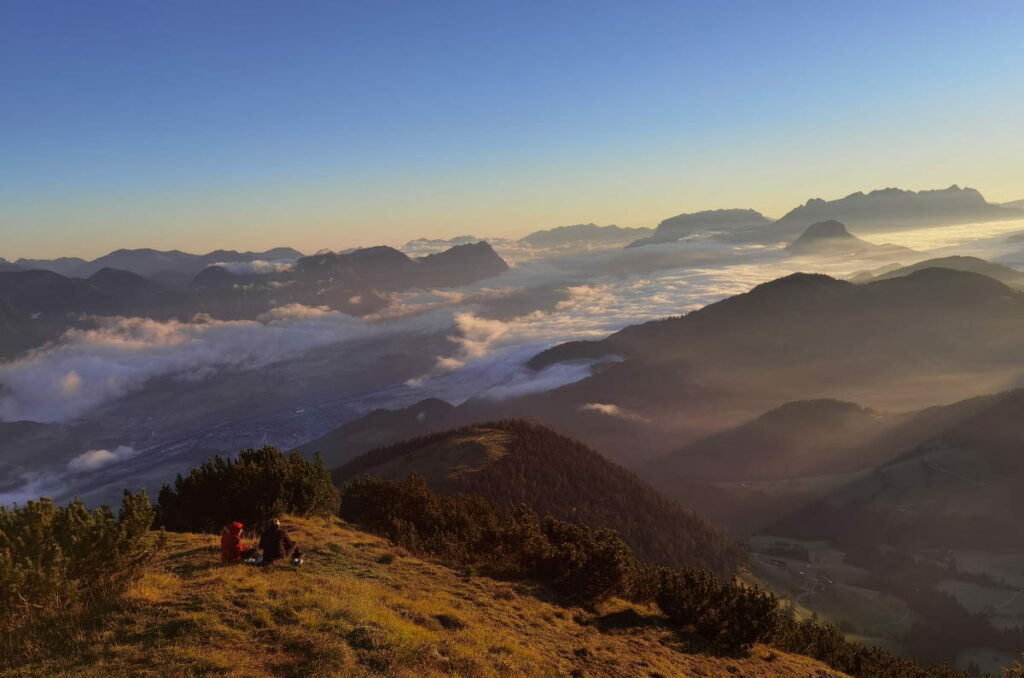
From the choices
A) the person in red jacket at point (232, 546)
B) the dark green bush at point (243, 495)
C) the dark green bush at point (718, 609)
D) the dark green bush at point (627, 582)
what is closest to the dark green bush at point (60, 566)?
the person in red jacket at point (232, 546)

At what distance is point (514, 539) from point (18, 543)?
22554mm

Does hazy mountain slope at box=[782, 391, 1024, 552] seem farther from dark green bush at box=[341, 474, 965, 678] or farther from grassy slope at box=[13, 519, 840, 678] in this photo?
grassy slope at box=[13, 519, 840, 678]

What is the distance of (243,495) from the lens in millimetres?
30047

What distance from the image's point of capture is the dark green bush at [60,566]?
13.2 metres

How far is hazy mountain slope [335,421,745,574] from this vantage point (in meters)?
113

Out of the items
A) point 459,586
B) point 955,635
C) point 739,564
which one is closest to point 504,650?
point 459,586

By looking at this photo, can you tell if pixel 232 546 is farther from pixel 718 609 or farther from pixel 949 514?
pixel 949 514

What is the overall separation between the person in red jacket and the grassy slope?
2.22ft

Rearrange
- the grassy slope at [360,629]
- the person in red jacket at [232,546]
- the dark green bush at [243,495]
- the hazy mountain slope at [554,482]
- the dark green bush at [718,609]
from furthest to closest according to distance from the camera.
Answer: the hazy mountain slope at [554,482] → the dark green bush at [243,495] → the dark green bush at [718,609] → the person in red jacket at [232,546] → the grassy slope at [360,629]

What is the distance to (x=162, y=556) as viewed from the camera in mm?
19688

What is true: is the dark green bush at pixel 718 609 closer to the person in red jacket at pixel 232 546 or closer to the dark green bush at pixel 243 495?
the person in red jacket at pixel 232 546

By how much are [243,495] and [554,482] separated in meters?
98.7

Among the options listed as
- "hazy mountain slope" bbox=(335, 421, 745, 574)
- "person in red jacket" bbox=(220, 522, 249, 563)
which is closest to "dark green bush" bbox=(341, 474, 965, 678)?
"person in red jacket" bbox=(220, 522, 249, 563)

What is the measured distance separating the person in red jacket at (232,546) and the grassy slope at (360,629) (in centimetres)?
68
